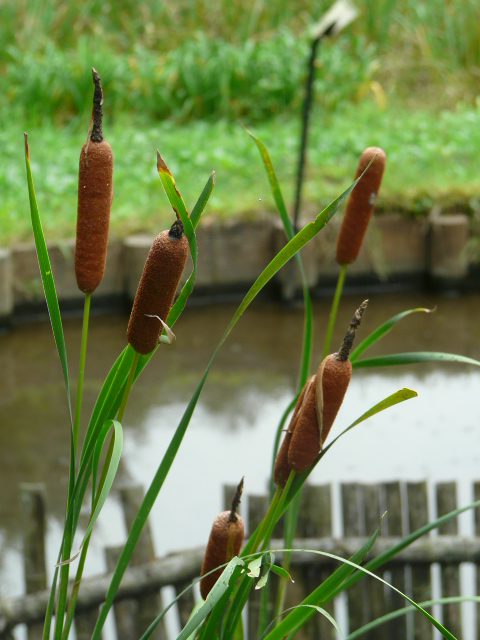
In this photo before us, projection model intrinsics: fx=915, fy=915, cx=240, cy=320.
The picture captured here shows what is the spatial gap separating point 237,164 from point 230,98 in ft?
4.12

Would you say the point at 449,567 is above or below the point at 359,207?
below

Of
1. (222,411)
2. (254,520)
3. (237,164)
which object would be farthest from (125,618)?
(237,164)

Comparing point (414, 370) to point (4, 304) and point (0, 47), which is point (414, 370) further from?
point (0, 47)

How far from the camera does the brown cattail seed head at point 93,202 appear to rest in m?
0.59

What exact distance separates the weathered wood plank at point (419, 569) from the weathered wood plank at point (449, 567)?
0.02 metres

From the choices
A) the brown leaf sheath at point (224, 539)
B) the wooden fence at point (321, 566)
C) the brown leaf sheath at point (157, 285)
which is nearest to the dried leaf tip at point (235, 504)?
the brown leaf sheath at point (224, 539)

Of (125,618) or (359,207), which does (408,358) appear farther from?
(125,618)

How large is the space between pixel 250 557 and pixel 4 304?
8.47ft

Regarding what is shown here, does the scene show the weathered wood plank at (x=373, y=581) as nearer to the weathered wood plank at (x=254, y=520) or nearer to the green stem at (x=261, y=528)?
the weathered wood plank at (x=254, y=520)

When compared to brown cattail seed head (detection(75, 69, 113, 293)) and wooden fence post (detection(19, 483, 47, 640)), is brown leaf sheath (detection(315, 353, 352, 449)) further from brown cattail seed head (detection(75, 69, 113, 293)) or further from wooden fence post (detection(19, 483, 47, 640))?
wooden fence post (detection(19, 483, 47, 640))

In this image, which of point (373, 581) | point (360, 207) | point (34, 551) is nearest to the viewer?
point (360, 207)

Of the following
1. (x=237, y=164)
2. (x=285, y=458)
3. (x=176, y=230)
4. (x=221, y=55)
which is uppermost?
(x=221, y=55)

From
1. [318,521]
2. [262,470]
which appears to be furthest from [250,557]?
[262,470]

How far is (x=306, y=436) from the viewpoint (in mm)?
612
